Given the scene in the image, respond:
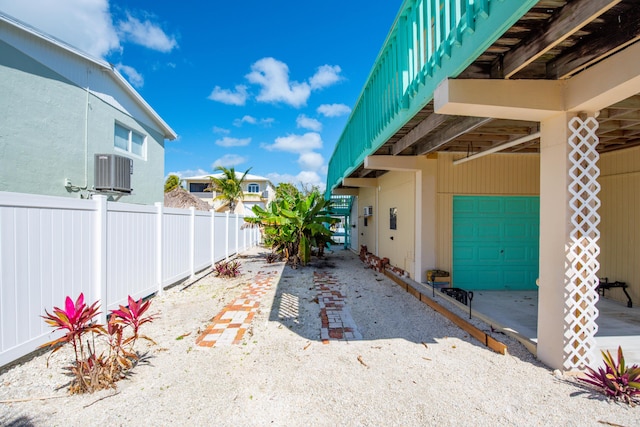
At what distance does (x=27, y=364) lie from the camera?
3260mm

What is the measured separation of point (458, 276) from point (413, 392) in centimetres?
513

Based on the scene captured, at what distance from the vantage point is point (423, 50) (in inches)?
138

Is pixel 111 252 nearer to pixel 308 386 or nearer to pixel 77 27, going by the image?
pixel 308 386

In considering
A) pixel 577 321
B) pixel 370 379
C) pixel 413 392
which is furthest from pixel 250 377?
pixel 577 321

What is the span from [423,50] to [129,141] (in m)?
9.94

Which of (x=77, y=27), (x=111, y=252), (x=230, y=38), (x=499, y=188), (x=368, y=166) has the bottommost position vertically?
(x=111, y=252)

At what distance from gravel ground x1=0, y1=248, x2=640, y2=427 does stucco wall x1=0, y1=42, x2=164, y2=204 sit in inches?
195

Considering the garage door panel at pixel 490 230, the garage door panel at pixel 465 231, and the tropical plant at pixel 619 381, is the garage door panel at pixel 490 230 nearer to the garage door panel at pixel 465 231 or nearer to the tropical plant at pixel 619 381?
the garage door panel at pixel 465 231

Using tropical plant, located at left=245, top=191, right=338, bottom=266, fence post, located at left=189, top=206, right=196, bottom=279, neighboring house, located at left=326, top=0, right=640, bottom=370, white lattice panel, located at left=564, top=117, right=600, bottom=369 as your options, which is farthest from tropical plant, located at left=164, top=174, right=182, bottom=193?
white lattice panel, located at left=564, top=117, right=600, bottom=369

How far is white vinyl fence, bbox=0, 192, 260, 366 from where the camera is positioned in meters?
3.05

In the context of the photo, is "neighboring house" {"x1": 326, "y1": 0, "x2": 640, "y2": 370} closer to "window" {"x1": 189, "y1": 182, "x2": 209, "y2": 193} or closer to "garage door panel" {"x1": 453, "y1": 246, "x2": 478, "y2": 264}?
"garage door panel" {"x1": 453, "y1": 246, "x2": 478, "y2": 264}

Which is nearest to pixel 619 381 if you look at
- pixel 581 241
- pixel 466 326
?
pixel 581 241

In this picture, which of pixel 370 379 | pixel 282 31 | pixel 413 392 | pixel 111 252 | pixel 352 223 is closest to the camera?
pixel 413 392

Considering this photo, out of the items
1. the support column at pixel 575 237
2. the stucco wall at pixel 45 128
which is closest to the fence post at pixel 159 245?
the stucco wall at pixel 45 128
